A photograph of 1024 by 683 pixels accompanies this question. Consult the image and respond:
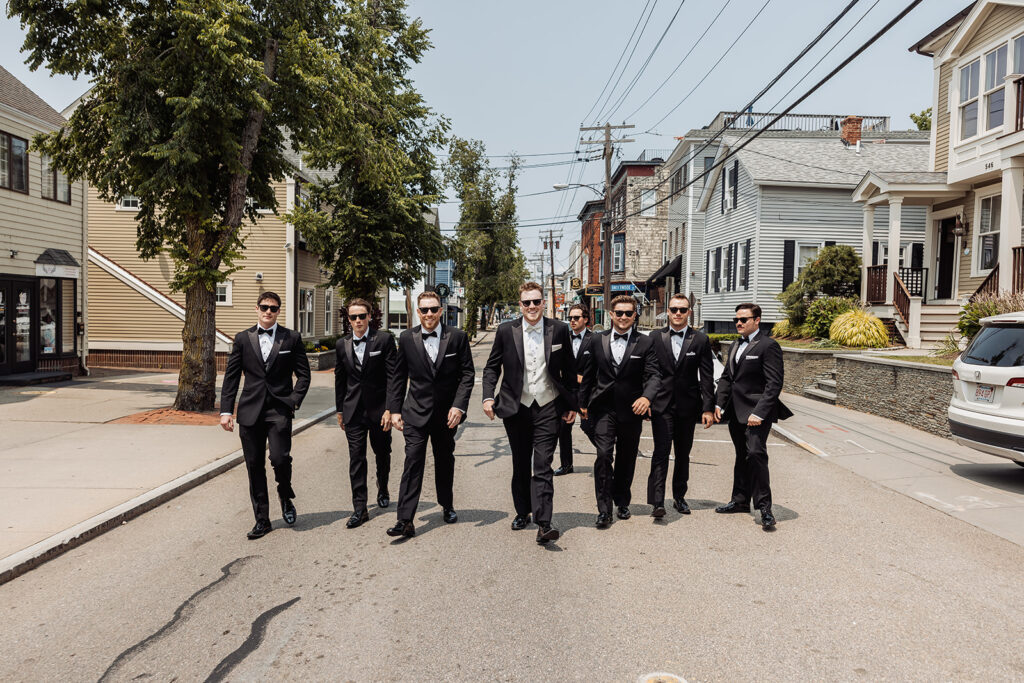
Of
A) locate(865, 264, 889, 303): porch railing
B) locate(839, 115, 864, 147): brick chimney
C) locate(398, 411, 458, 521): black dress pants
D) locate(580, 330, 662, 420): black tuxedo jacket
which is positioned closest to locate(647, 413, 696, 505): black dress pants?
locate(580, 330, 662, 420): black tuxedo jacket

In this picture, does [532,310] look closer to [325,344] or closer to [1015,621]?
[1015,621]

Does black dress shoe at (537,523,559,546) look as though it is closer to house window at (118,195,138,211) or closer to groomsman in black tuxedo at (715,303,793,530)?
groomsman in black tuxedo at (715,303,793,530)

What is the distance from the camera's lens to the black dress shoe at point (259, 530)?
6.05 meters

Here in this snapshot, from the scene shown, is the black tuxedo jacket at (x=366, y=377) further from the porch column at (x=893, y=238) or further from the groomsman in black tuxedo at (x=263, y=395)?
the porch column at (x=893, y=238)

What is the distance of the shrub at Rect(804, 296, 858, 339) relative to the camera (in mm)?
19656

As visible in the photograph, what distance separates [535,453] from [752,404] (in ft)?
6.81

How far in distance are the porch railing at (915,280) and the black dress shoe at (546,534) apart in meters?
17.5

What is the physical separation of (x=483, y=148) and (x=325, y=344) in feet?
73.9

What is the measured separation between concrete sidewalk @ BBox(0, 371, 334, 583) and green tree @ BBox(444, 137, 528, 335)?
94.3 ft

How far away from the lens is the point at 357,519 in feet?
20.9

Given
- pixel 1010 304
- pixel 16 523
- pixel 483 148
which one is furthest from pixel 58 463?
pixel 483 148

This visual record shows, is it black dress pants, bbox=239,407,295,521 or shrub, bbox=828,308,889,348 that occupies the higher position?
shrub, bbox=828,308,889,348

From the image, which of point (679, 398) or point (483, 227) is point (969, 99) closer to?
point (679, 398)

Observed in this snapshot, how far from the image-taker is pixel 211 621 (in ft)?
14.3
